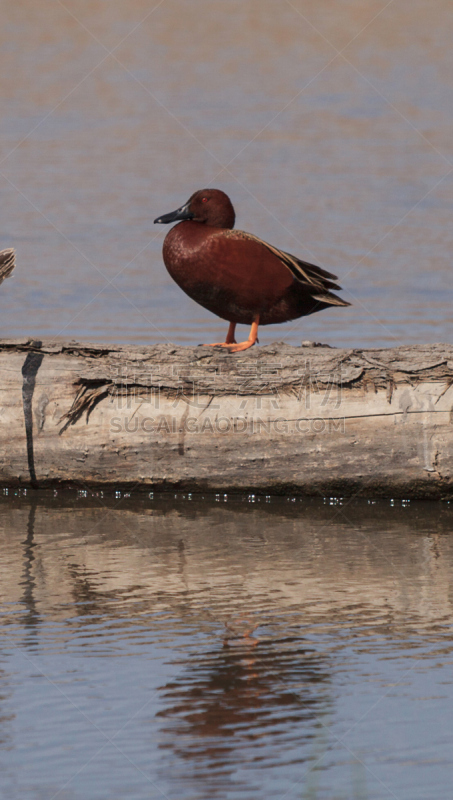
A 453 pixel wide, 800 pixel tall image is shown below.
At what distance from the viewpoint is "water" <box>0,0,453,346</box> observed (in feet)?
34.3

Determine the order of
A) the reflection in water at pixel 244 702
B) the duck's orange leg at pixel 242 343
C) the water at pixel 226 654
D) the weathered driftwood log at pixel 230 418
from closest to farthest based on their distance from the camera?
the water at pixel 226 654 < the reflection in water at pixel 244 702 < the weathered driftwood log at pixel 230 418 < the duck's orange leg at pixel 242 343

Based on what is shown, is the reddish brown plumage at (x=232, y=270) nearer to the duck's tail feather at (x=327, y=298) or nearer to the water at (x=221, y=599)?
the duck's tail feather at (x=327, y=298)

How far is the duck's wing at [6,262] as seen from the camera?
19.2 ft

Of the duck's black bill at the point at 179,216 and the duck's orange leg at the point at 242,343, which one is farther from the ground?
the duck's black bill at the point at 179,216

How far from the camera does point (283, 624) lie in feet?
13.2

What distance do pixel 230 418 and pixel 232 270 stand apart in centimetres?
95

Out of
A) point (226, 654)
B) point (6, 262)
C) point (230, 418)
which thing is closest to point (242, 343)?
point (230, 418)

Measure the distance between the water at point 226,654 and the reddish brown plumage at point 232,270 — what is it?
1349 mm

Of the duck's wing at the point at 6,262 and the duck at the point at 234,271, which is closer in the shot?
the duck's wing at the point at 6,262

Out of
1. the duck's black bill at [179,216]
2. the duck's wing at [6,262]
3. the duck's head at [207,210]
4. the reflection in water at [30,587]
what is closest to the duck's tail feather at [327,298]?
the duck's head at [207,210]

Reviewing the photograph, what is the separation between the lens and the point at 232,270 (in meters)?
6.00

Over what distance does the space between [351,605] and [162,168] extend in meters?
13.2

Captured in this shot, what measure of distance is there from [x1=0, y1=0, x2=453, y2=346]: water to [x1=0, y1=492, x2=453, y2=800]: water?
3869 mm

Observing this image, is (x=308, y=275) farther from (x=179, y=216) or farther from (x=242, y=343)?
(x=179, y=216)
